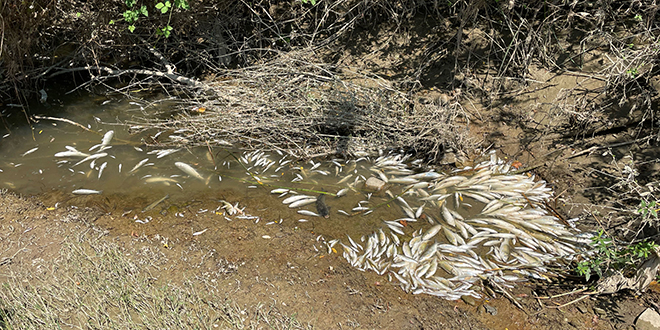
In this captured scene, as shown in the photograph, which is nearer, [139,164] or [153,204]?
[153,204]

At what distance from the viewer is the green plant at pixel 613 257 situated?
307 cm

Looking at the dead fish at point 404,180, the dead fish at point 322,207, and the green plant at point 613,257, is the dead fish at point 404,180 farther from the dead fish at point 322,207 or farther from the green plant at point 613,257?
the green plant at point 613,257

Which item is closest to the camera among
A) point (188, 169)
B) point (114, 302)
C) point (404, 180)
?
point (114, 302)

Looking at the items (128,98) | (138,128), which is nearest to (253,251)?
(138,128)

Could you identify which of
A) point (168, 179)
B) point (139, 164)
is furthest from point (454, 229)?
point (139, 164)

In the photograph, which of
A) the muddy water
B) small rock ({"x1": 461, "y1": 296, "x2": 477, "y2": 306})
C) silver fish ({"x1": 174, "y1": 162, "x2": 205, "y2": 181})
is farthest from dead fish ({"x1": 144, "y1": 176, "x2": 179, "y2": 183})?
small rock ({"x1": 461, "y1": 296, "x2": 477, "y2": 306})

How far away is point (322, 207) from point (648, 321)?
104 inches

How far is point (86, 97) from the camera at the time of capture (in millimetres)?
6277

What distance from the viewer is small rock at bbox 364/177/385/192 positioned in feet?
14.7

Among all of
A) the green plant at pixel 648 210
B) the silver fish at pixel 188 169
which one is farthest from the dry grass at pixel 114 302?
the green plant at pixel 648 210

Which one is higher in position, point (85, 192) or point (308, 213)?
point (85, 192)

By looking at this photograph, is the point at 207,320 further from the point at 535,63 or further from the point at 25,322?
the point at 535,63

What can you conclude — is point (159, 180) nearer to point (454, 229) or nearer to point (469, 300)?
point (454, 229)

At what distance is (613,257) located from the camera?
10.6 ft
